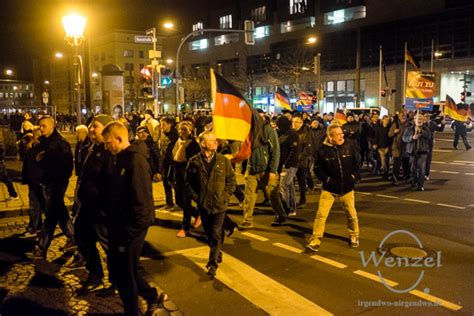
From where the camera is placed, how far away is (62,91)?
323 ft

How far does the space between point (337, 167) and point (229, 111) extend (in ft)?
5.66

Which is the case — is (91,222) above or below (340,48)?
below

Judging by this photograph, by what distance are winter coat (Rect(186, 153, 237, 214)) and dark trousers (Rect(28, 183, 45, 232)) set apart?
9.60 ft

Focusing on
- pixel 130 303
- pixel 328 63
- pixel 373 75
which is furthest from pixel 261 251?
pixel 328 63

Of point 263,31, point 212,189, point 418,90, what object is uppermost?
point 263,31

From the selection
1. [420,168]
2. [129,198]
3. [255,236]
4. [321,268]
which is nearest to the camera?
[129,198]

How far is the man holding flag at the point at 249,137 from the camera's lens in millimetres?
6500

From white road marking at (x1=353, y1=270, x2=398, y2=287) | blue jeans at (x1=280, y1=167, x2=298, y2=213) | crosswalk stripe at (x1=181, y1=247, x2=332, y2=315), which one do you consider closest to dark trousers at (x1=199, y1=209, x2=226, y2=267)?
crosswalk stripe at (x1=181, y1=247, x2=332, y2=315)

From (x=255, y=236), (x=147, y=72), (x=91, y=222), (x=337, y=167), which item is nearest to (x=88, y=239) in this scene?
(x=91, y=222)

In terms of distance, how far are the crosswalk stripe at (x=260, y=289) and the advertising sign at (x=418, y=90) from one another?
972 cm

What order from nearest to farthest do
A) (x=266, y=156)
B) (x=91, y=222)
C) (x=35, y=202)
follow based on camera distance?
(x=91, y=222) → (x=35, y=202) → (x=266, y=156)

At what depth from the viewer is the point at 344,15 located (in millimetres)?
55969

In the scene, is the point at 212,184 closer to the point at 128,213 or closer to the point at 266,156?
the point at 128,213

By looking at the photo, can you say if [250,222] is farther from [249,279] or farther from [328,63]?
[328,63]
